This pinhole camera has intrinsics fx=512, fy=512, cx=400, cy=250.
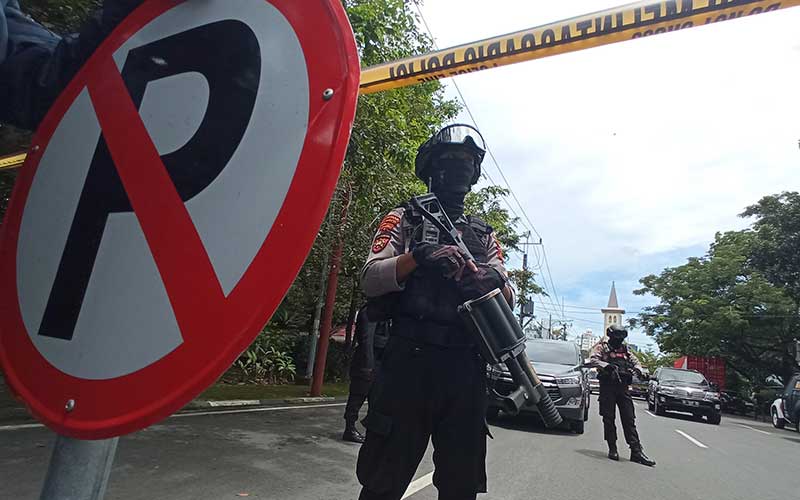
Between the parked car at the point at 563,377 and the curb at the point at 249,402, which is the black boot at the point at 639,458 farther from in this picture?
the curb at the point at 249,402

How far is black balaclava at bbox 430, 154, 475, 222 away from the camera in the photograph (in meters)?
2.08

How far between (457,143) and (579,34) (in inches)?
43.9

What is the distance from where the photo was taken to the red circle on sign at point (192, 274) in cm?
55

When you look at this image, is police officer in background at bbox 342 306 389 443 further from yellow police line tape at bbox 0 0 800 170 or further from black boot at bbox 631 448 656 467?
black boot at bbox 631 448 656 467

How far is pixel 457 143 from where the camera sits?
6.72ft

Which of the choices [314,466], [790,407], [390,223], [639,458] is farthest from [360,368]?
[790,407]

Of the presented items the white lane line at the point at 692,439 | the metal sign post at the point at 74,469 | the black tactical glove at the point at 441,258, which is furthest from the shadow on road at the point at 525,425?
the metal sign post at the point at 74,469

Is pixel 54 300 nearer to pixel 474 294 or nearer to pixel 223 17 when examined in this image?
pixel 223 17

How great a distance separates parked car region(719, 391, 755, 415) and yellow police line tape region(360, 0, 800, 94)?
91.7 feet

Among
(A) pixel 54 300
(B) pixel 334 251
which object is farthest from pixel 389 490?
(B) pixel 334 251

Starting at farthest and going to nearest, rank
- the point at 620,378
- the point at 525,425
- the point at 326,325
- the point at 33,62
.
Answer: the point at 326,325
the point at 525,425
the point at 620,378
the point at 33,62

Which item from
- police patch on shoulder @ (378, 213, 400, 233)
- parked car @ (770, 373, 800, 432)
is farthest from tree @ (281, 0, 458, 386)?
parked car @ (770, 373, 800, 432)

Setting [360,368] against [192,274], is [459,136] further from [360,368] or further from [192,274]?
[360,368]

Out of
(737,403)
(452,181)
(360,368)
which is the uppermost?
(452,181)
